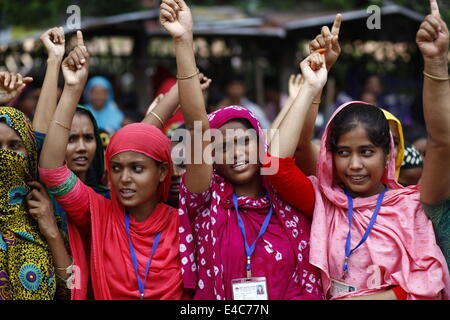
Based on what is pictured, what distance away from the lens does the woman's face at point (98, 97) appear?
23.9 ft

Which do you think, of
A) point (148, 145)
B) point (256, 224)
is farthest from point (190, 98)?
point (256, 224)

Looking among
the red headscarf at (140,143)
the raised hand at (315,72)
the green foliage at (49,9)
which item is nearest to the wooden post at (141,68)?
the green foliage at (49,9)

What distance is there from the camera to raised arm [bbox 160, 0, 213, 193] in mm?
2596

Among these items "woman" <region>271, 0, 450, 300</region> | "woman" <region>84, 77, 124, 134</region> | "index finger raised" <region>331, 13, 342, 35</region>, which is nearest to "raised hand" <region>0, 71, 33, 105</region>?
"woman" <region>271, 0, 450, 300</region>

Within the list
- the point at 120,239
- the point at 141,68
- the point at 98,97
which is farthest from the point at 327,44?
the point at 141,68

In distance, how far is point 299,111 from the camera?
287 centimetres

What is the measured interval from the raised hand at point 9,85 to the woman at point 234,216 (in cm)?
110

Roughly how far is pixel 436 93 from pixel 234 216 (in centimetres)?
115

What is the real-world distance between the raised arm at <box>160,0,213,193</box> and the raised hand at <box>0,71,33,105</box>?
1.08m

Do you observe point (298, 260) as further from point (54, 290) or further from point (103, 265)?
point (54, 290)

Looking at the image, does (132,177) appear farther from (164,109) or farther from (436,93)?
(436,93)

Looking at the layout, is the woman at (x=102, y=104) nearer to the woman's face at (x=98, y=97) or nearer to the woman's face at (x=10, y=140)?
the woman's face at (x=98, y=97)

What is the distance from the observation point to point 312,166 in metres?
3.34
